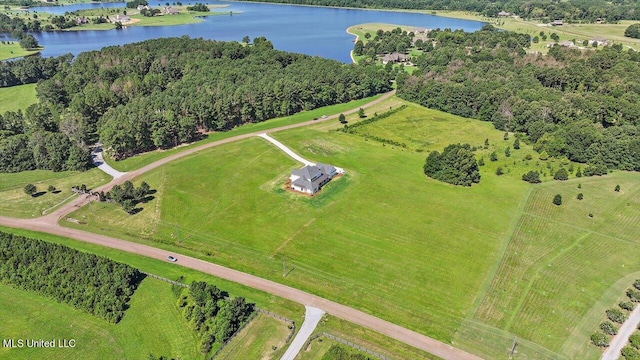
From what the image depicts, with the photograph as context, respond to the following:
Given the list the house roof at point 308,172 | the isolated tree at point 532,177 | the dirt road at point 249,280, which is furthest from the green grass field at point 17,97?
the isolated tree at point 532,177

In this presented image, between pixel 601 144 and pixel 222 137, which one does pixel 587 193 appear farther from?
pixel 222 137

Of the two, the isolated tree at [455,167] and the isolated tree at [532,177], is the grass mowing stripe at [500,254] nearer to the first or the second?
the isolated tree at [532,177]

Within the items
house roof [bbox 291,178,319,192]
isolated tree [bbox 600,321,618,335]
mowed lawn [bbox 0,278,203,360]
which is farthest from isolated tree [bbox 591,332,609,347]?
house roof [bbox 291,178,319,192]

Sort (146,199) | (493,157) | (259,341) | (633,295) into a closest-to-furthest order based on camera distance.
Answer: (259,341)
(633,295)
(146,199)
(493,157)

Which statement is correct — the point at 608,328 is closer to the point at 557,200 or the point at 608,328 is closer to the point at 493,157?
the point at 557,200

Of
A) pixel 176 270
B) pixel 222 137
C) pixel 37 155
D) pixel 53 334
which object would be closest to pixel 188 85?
pixel 222 137

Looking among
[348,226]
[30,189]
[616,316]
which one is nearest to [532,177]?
[616,316]

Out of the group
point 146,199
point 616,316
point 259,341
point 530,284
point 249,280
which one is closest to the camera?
point 259,341
